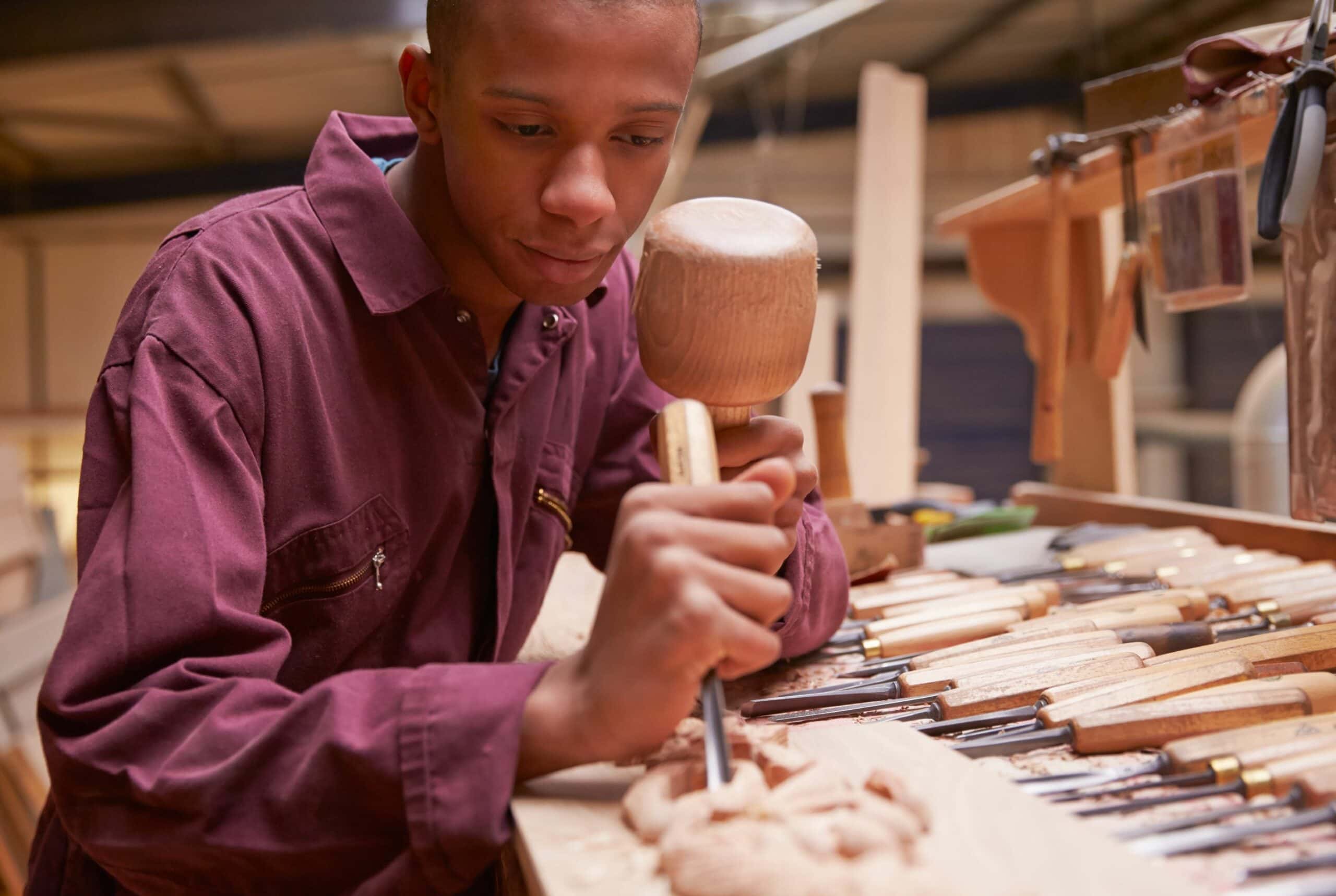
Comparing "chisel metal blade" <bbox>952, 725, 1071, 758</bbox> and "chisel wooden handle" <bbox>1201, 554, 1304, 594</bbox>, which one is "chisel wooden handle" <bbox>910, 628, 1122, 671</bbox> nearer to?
"chisel metal blade" <bbox>952, 725, 1071, 758</bbox>

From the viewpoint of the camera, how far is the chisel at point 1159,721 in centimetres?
93

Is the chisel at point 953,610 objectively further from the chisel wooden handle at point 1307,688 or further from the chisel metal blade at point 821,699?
the chisel wooden handle at point 1307,688

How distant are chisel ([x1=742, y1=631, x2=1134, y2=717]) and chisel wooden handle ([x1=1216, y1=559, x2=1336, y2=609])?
37 centimetres

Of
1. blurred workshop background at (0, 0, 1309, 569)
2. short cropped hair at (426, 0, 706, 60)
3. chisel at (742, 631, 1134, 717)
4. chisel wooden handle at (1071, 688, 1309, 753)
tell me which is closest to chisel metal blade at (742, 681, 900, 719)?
chisel at (742, 631, 1134, 717)

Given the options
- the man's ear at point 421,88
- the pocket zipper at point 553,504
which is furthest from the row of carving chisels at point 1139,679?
the man's ear at point 421,88

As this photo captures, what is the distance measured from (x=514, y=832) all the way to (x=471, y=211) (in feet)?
2.06

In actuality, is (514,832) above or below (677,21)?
below

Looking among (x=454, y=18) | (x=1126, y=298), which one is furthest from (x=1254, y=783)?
(x=1126, y=298)

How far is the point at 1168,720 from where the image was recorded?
93cm

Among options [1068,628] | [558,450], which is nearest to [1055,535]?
[1068,628]

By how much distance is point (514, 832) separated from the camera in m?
0.79

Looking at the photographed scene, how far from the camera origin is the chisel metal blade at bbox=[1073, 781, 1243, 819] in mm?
790

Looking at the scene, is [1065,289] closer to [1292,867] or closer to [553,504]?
[553,504]

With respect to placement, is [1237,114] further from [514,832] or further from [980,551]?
[514,832]
